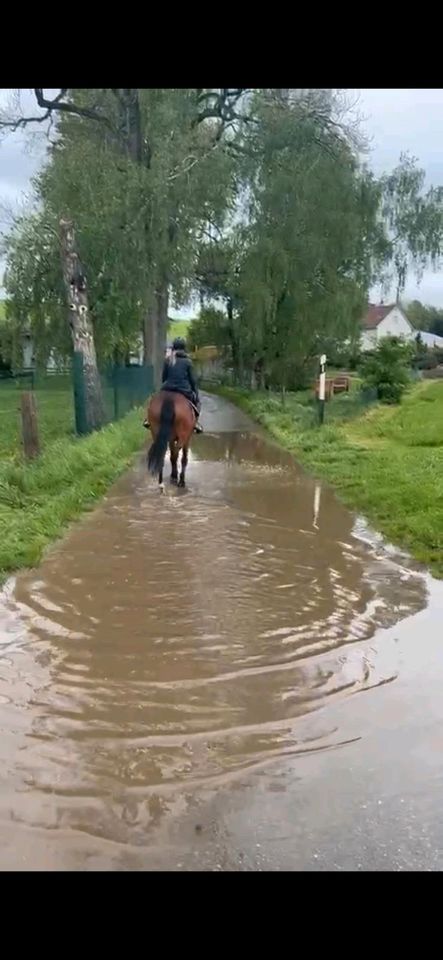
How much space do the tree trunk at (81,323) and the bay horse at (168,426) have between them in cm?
478

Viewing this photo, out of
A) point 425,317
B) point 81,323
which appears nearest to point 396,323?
point 425,317

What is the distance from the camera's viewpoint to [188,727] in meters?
4.09

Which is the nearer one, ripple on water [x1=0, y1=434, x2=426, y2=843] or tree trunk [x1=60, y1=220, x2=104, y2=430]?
ripple on water [x1=0, y1=434, x2=426, y2=843]

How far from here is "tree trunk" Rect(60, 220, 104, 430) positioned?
1595cm

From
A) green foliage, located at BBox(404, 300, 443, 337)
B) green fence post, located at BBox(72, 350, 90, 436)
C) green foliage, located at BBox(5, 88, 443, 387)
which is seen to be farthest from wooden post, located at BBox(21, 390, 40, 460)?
green foliage, located at BBox(404, 300, 443, 337)

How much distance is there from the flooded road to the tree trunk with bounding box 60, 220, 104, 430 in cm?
830

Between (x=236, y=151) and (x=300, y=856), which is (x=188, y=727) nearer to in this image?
(x=300, y=856)

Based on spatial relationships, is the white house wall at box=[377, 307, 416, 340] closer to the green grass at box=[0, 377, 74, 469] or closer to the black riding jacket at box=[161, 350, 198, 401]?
the green grass at box=[0, 377, 74, 469]

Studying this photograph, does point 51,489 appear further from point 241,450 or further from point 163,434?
point 241,450

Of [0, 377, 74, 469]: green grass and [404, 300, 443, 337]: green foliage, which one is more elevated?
[404, 300, 443, 337]: green foliage

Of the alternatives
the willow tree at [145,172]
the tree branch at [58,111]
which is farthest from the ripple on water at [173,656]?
the tree branch at [58,111]
